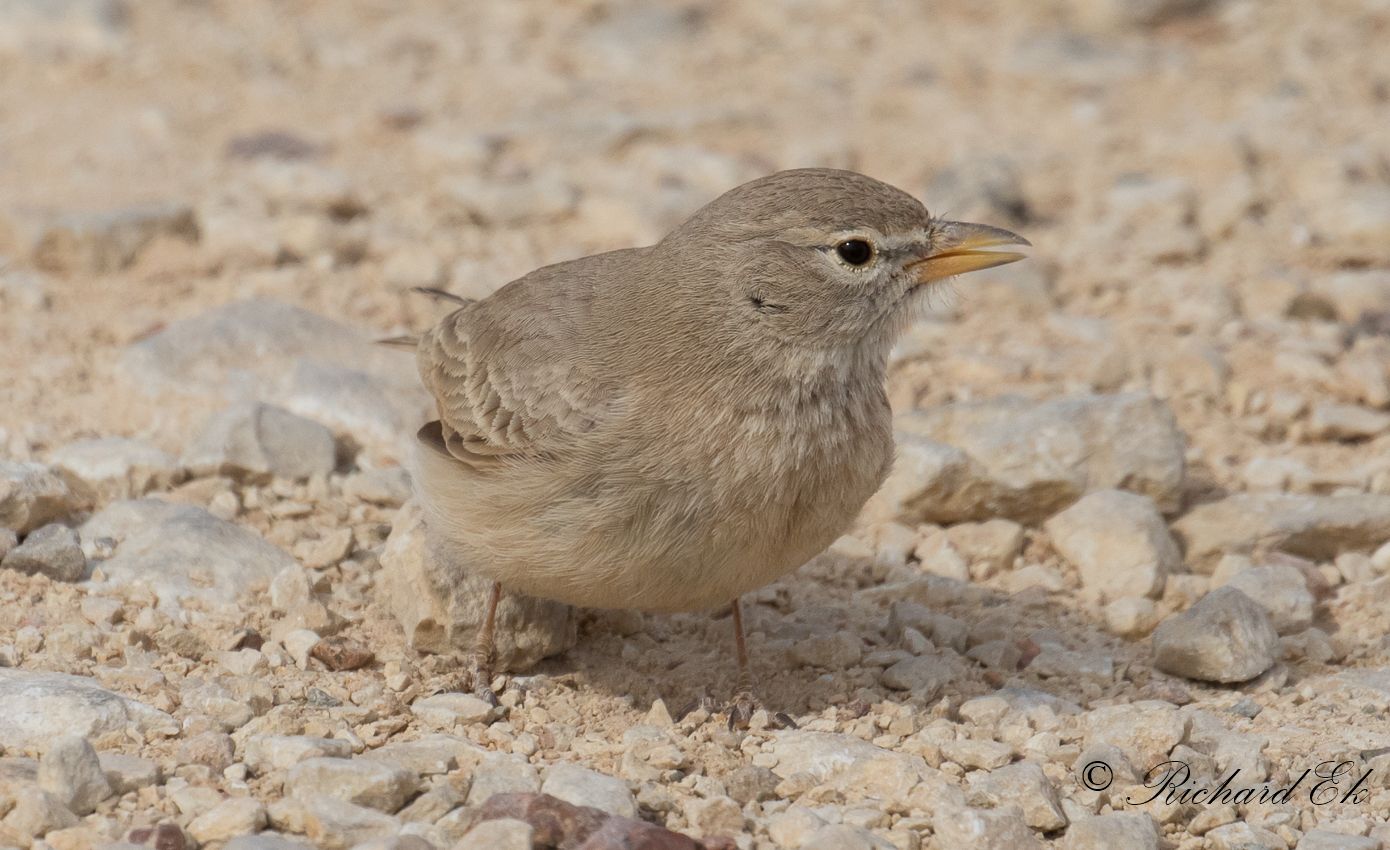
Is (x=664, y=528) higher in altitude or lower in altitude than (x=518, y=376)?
lower

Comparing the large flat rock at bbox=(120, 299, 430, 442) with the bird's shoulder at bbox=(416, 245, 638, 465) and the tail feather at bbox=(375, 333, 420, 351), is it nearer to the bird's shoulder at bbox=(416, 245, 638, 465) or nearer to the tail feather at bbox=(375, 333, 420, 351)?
the tail feather at bbox=(375, 333, 420, 351)

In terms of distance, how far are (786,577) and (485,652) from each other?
1.48 m

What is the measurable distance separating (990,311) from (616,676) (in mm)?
3777

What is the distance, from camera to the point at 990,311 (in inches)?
321

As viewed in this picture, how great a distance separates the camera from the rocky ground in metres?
4.32

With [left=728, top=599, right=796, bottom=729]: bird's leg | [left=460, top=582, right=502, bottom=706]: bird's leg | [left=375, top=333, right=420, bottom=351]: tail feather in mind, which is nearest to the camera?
[left=728, top=599, right=796, bottom=729]: bird's leg

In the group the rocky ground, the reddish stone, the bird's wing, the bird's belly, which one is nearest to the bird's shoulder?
the bird's wing

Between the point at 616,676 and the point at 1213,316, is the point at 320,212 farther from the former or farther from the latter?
the point at 1213,316

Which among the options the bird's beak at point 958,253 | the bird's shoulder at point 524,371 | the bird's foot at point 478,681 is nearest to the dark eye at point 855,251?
the bird's beak at point 958,253

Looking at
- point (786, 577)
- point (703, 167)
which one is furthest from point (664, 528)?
point (703, 167)

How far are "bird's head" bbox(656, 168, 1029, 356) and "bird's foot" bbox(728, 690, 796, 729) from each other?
122 cm

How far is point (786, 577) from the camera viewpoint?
6.12m

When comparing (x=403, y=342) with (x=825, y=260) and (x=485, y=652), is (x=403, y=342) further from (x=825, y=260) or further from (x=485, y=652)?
(x=825, y=260)

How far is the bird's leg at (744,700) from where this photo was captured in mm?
4918
